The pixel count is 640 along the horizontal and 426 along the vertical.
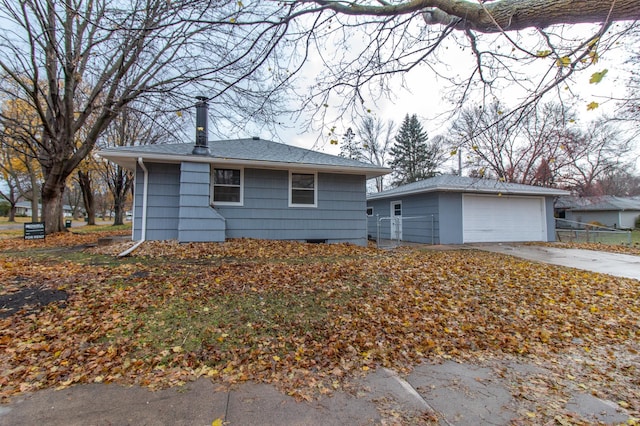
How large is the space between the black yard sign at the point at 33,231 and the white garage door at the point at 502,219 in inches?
630

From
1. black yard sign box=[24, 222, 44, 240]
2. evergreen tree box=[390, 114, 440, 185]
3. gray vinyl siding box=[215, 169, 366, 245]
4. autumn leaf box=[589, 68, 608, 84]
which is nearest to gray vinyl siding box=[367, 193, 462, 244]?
gray vinyl siding box=[215, 169, 366, 245]

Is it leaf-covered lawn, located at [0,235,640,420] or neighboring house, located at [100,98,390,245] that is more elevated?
neighboring house, located at [100,98,390,245]

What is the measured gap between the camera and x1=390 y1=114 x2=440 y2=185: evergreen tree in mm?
33875

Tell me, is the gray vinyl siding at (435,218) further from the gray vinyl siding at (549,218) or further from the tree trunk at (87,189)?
the tree trunk at (87,189)

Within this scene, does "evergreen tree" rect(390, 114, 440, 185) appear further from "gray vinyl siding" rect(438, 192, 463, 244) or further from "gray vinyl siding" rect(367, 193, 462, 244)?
"gray vinyl siding" rect(438, 192, 463, 244)

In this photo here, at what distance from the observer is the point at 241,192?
30.6 feet

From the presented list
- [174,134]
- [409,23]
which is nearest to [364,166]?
[409,23]

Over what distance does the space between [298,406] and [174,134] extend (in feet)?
30.1

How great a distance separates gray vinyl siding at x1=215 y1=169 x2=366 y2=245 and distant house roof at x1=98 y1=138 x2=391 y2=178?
48cm

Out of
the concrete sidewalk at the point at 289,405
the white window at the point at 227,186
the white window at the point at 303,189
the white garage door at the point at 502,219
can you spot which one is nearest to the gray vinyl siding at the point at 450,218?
the white garage door at the point at 502,219

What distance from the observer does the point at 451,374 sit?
8.66ft

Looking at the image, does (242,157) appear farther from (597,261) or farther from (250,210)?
(597,261)

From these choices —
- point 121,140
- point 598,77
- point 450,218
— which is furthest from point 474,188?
point 121,140

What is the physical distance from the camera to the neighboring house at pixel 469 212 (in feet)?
40.2
